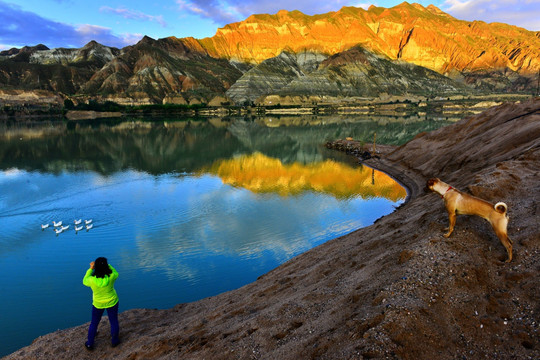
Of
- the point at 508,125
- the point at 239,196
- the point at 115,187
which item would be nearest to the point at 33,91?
the point at 115,187

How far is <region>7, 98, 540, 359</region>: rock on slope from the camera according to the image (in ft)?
18.9

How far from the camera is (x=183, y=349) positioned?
313 inches

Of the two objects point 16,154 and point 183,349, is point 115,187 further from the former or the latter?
point 16,154

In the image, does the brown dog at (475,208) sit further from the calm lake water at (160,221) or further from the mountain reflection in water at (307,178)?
the mountain reflection in water at (307,178)

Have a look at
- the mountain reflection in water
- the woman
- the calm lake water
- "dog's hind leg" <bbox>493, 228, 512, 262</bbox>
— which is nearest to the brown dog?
"dog's hind leg" <bbox>493, 228, 512, 262</bbox>

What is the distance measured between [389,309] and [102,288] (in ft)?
23.8

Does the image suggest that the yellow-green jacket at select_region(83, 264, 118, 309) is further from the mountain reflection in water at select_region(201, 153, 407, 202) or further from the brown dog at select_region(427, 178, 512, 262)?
the mountain reflection in water at select_region(201, 153, 407, 202)

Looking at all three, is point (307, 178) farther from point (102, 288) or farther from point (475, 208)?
point (102, 288)

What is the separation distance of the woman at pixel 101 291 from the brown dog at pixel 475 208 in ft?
29.5

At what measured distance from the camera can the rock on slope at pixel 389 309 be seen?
18.9 ft

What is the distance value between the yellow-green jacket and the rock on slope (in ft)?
4.65

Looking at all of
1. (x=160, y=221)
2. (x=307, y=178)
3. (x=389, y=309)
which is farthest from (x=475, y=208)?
(x=307, y=178)

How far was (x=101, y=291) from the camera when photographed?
342 inches

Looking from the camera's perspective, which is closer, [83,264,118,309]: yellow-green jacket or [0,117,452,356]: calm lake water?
[83,264,118,309]: yellow-green jacket
